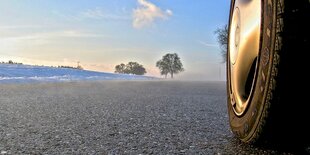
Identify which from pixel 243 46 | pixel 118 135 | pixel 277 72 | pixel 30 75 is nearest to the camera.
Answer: pixel 277 72

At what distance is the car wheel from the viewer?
1487 mm

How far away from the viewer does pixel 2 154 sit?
1845 millimetres

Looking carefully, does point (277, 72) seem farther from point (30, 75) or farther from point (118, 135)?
point (30, 75)

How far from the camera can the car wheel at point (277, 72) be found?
1.49m

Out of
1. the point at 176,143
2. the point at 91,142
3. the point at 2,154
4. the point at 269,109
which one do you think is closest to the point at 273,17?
the point at 269,109

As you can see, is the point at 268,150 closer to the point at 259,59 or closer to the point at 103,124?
the point at 259,59

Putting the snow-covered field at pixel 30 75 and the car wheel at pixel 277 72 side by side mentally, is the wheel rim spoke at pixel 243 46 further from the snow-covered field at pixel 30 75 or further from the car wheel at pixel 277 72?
the snow-covered field at pixel 30 75

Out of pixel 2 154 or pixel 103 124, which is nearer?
pixel 2 154

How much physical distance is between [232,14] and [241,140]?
0.97 meters

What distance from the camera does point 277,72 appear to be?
1.51 m

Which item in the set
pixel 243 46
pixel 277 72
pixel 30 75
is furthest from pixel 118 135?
pixel 30 75

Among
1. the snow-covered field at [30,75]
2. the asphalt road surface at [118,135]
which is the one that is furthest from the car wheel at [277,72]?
the snow-covered field at [30,75]

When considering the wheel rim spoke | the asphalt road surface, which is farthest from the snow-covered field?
the wheel rim spoke

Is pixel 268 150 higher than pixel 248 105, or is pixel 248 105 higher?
pixel 248 105
